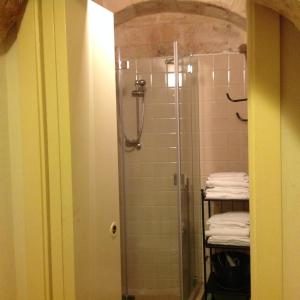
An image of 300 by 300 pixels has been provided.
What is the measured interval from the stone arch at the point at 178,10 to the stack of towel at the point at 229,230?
1394mm

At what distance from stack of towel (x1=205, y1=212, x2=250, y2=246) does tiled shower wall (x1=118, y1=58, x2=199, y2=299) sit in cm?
44

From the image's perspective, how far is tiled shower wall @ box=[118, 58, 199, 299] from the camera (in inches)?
110

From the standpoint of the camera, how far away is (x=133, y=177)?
9.52 feet

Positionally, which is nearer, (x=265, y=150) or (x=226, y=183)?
(x=265, y=150)

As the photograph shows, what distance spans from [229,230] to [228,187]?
28 cm

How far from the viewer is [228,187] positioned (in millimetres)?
2316

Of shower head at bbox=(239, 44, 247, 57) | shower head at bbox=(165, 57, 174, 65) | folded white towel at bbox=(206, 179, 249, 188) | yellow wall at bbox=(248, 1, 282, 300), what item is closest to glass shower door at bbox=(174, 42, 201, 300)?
shower head at bbox=(165, 57, 174, 65)

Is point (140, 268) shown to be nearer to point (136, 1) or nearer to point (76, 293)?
point (76, 293)

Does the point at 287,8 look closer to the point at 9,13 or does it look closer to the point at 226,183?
the point at 9,13

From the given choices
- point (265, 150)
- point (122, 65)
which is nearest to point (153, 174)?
point (122, 65)

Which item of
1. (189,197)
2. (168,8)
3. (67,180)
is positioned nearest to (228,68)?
(168,8)

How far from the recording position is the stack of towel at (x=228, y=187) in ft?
7.47

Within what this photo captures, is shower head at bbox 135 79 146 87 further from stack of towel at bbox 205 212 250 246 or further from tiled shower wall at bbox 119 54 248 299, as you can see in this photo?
stack of towel at bbox 205 212 250 246

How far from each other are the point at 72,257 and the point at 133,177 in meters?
1.66
